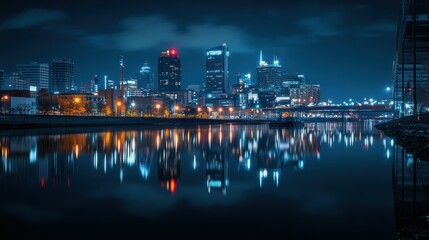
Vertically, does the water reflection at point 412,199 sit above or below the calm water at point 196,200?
above

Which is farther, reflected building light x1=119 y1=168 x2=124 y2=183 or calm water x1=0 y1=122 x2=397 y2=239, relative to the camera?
reflected building light x1=119 y1=168 x2=124 y2=183

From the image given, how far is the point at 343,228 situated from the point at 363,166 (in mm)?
13334

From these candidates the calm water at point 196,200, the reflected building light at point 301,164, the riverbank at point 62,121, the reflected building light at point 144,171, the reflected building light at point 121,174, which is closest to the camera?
the calm water at point 196,200

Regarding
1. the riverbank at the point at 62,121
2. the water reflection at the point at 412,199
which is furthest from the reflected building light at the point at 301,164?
the riverbank at the point at 62,121

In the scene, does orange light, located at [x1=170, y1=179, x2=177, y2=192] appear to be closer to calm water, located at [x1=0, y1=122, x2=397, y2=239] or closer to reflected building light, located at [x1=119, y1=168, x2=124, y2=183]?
calm water, located at [x1=0, y1=122, x2=397, y2=239]

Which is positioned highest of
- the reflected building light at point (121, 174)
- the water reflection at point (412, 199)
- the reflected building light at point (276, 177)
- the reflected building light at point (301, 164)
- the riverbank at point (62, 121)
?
the riverbank at point (62, 121)

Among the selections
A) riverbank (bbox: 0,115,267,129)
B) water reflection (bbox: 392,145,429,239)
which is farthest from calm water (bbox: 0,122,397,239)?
riverbank (bbox: 0,115,267,129)

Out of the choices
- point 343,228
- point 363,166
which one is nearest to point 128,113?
point 363,166

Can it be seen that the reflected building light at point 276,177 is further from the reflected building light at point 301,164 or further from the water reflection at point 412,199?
the water reflection at point 412,199

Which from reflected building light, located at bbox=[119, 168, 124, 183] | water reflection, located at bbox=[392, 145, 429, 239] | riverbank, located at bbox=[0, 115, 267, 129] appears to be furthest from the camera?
riverbank, located at bbox=[0, 115, 267, 129]

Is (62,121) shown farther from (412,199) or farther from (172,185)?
(412,199)

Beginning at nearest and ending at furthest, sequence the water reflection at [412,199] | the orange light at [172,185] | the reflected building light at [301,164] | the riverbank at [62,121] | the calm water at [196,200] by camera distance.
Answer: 1. the water reflection at [412,199]
2. the calm water at [196,200]
3. the orange light at [172,185]
4. the reflected building light at [301,164]
5. the riverbank at [62,121]

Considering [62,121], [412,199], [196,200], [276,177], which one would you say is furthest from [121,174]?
[62,121]

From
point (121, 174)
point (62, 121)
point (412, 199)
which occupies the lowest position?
point (121, 174)
